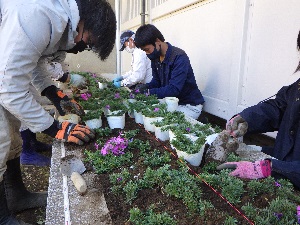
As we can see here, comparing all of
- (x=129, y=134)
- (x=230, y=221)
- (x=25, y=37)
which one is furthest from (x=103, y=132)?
(x=230, y=221)

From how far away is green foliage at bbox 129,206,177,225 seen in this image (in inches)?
49.7

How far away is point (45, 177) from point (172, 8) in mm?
3732

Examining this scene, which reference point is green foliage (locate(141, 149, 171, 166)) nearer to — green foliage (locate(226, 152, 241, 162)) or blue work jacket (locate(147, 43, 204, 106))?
green foliage (locate(226, 152, 241, 162))

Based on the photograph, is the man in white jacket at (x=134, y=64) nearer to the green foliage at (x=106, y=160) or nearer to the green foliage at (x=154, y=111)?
the green foliage at (x=154, y=111)

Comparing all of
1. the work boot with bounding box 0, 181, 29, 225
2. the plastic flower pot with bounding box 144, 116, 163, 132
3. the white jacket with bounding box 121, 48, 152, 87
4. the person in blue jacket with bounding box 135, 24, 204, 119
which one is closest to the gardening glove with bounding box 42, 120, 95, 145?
the work boot with bounding box 0, 181, 29, 225

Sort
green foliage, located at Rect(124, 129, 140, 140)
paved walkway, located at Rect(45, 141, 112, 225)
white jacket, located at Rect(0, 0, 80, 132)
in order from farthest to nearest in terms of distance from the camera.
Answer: green foliage, located at Rect(124, 129, 140, 140) → white jacket, located at Rect(0, 0, 80, 132) → paved walkway, located at Rect(45, 141, 112, 225)

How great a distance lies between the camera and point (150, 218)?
1.29 metres

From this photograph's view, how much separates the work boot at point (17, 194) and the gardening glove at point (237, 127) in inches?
75.6

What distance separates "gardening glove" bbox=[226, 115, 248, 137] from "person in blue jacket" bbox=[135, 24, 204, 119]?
162cm

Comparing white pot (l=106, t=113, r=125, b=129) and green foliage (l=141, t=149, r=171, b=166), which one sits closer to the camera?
green foliage (l=141, t=149, r=171, b=166)

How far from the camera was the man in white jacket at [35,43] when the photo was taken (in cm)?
163

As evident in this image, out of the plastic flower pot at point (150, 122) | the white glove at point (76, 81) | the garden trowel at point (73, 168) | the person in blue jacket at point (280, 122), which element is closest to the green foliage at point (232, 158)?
the person in blue jacket at point (280, 122)

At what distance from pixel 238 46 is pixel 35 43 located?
2678mm

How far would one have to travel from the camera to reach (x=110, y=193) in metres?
1.59
